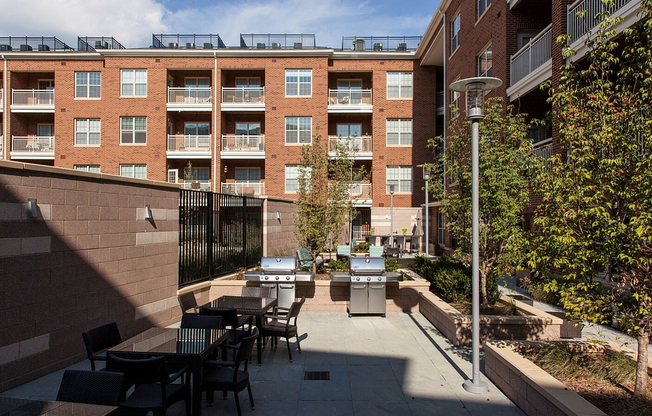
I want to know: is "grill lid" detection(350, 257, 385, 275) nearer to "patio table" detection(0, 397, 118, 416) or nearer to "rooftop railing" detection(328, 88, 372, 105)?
"patio table" detection(0, 397, 118, 416)

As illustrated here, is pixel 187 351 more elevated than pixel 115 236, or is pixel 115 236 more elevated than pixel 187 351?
pixel 115 236

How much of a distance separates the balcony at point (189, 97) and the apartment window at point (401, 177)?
42.0 ft

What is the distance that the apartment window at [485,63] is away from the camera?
62.6ft

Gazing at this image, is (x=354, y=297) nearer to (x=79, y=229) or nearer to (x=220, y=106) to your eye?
(x=79, y=229)

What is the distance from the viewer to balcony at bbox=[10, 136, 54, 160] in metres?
29.0

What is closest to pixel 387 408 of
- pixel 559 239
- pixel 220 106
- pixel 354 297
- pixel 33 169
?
pixel 559 239

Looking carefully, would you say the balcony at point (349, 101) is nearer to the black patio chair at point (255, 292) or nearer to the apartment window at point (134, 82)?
the apartment window at point (134, 82)

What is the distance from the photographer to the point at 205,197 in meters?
10.9

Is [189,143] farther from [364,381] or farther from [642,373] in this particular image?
[642,373]

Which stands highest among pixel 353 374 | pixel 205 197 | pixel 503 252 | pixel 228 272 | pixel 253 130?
pixel 253 130

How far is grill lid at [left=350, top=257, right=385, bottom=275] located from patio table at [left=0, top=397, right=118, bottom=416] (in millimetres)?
7139

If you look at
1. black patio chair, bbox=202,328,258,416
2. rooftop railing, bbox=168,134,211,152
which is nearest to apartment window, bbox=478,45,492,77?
rooftop railing, bbox=168,134,211,152

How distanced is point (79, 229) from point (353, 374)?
4.88m

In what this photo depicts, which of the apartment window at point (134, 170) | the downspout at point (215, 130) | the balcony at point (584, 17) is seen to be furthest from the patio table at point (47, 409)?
the apartment window at point (134, 170)
